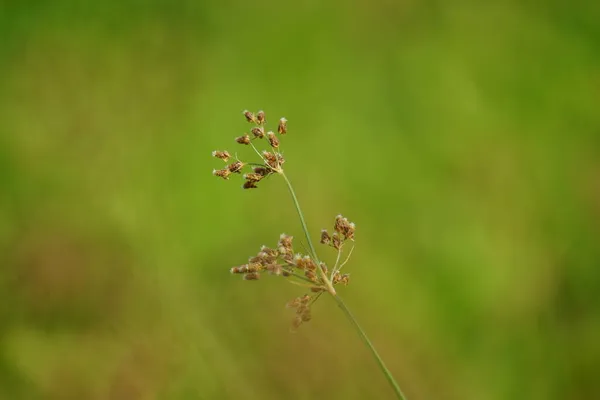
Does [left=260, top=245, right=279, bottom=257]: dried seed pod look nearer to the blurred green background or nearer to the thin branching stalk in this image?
the thin branching stalk

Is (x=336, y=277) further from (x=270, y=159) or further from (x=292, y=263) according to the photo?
(x=270, y=159)

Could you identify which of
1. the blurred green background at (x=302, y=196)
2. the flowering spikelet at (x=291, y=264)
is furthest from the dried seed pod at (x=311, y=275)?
the blurred green background at (x=302, y=196)

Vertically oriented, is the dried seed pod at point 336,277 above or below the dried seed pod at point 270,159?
below

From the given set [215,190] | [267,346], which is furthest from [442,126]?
[267,346]

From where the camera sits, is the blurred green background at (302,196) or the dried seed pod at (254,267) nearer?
the dried seed pod at (254,267)

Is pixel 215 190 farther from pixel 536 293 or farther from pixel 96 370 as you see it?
pixel 536 293

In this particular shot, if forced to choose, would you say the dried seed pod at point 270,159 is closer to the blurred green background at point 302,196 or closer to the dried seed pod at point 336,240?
the dried seed pod at point 336,240

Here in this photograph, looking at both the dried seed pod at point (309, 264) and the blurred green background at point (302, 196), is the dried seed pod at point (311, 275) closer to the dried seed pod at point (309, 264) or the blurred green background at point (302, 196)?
the dried seed pod at point (309, 264)

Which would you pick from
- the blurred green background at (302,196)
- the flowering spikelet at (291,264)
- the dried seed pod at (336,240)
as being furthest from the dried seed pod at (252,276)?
the blurred green background at (302,196)

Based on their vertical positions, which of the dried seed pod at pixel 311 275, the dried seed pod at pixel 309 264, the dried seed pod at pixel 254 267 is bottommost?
the dried seed pod at pixel 311 275
